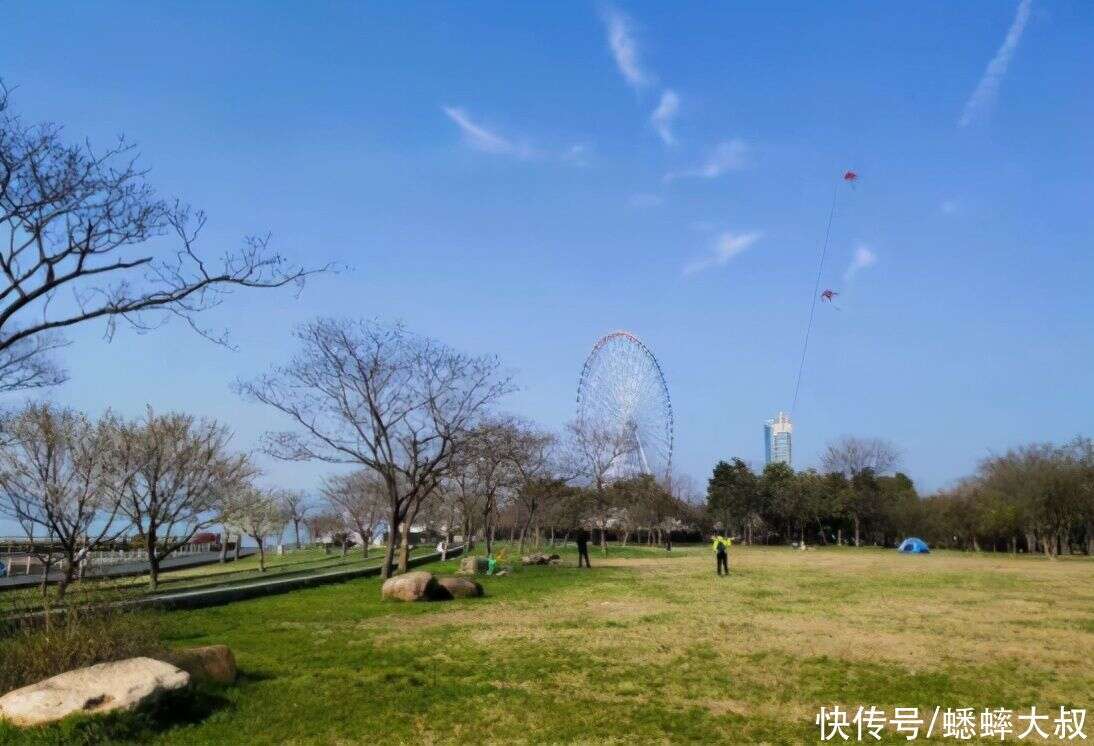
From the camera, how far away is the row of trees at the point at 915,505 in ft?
196

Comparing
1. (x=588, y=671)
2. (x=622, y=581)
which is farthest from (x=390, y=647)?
(x=622, y=581)

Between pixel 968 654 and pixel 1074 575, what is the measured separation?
92.7 feet

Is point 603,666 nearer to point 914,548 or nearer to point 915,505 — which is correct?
point 914,548

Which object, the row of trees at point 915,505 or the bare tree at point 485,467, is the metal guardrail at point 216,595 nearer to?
the bare tree at point 485,467

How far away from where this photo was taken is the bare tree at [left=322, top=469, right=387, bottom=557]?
203ft

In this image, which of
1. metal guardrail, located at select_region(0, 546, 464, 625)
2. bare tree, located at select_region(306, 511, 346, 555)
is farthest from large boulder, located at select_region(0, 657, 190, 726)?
bare tree, located at select_region(306, 511, 346, 555)

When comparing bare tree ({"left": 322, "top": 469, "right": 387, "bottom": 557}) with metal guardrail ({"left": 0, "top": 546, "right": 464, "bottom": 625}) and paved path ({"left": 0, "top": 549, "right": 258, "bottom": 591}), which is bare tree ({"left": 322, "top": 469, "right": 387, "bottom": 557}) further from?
metal guardrail ({"left": 0, "top": 546, "right": 464, "bottom": 625})

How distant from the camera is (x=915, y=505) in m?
81.1

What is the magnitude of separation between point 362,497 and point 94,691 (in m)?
60.3

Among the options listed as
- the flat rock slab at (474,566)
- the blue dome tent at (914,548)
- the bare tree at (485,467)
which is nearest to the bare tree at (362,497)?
the bare tree at (485,467)

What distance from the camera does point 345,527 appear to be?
93.2 meters

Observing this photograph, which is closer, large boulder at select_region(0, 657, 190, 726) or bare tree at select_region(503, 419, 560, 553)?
large boulder at select_region(0, 657, 190, 726)

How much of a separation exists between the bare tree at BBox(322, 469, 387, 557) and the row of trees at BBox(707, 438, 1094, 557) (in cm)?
4361

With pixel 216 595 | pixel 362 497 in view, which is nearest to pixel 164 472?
pixel 216 595
